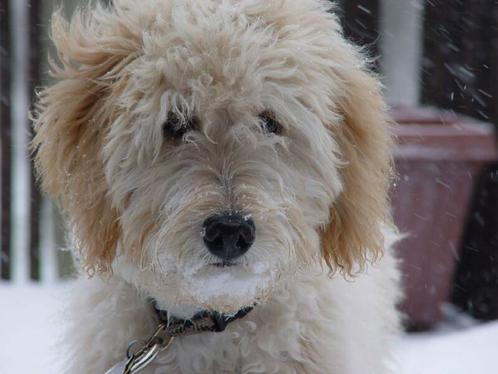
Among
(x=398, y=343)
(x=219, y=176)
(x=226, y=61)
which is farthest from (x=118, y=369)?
(x=398, y=343)

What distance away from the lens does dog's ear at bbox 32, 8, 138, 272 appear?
2818 millimetres

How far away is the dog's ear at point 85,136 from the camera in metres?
2.82

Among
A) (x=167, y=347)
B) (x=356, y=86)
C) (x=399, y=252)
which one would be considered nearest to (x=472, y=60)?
(x=399, y=252)

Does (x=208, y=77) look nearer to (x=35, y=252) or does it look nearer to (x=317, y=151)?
(x=317, y=151)

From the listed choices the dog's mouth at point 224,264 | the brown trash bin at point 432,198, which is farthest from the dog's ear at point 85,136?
the brown trash bin at point 432,198

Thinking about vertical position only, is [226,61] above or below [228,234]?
above

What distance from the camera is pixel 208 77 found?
2650 mm

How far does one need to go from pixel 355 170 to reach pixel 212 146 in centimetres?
50

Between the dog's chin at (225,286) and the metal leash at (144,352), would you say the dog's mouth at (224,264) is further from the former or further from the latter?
the metal leash at (144,352)

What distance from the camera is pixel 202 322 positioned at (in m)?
2.91

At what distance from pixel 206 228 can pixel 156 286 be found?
338mm

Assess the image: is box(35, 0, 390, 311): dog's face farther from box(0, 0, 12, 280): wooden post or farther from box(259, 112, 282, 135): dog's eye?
box(0, 0, 12, 280): wooden post

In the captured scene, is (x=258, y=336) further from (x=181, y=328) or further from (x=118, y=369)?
(x=118, y=369)

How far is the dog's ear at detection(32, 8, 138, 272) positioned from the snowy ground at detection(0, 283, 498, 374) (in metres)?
1.64
